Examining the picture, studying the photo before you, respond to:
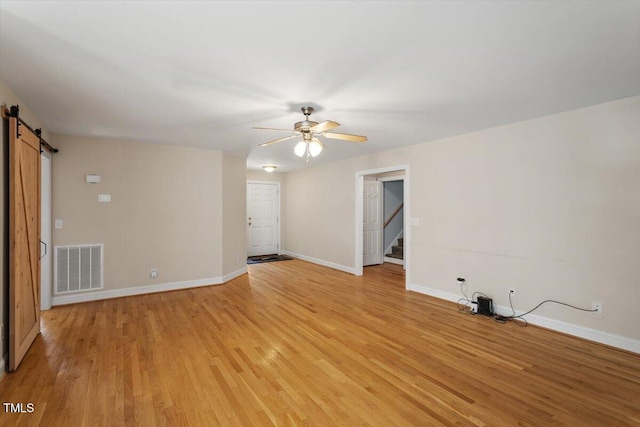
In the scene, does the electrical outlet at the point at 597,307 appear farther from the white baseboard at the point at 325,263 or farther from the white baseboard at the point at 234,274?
the white baseboard at the point at 234,274

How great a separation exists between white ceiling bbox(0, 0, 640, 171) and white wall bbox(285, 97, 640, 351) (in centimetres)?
38

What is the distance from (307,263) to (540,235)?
511 centimetres

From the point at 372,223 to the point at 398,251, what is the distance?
117 centimetres

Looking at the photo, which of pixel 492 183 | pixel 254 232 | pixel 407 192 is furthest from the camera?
pixel 254 232

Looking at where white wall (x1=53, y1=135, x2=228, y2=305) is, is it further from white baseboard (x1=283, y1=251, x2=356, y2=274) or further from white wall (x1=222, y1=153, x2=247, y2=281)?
white baseboard (x1=283, y1=251, x2=356, y2=274)

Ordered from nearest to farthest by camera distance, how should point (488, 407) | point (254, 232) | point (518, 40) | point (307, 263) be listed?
point (518, 40)
point (488, 407)
point (307, 263)
point (254, 232)

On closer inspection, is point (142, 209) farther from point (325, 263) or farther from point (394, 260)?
point (394, 260)

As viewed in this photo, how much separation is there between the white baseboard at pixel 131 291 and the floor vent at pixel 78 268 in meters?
0.09

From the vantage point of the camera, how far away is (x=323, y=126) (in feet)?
9.55

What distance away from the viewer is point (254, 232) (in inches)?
340

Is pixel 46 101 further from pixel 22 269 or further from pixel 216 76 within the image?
pixel 216 76

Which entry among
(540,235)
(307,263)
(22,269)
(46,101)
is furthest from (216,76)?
(307,263)

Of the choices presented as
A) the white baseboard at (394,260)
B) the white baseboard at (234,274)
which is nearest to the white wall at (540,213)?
the white baseboard at (394,260)

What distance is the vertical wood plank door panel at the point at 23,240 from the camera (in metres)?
2.60
